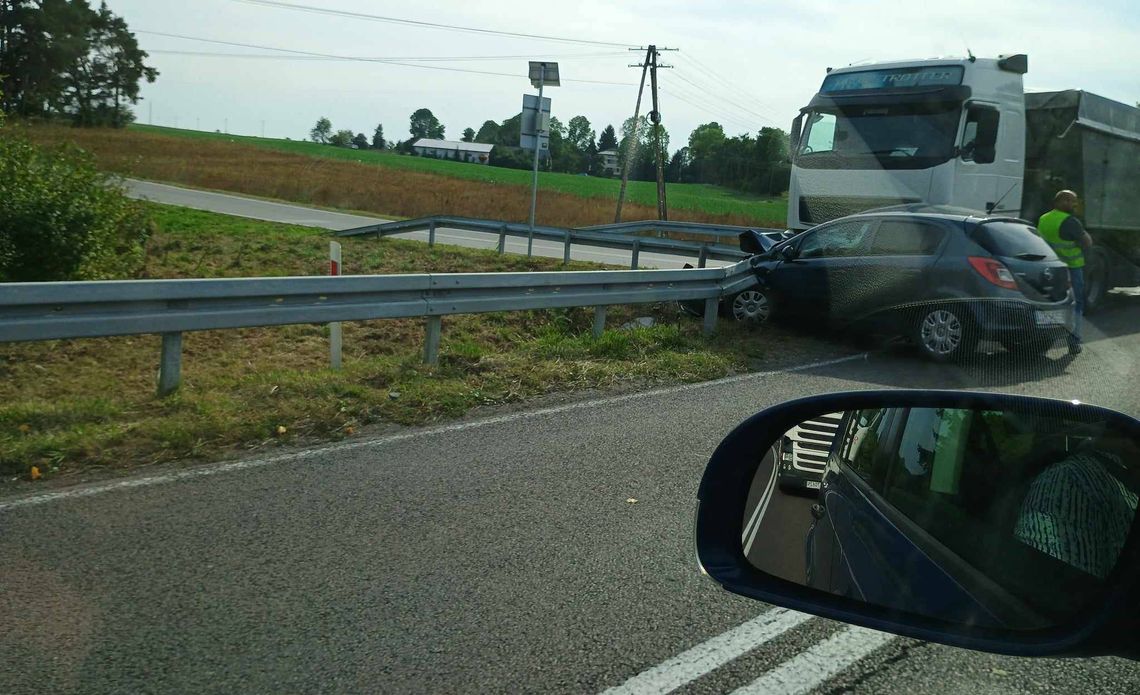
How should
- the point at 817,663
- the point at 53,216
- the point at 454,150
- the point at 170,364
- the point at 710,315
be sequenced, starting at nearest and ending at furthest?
the point at 817,663, the point at 170,364, the point at 710,315, the point at 53,216, the point at 454,150

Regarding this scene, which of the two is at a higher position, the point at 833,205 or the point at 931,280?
the point at 833,205

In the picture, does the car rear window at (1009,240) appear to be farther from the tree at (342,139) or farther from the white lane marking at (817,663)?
the tree at (342,139)

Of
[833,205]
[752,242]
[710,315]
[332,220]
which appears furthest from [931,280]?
[332,220]

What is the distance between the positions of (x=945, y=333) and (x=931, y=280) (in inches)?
23.1

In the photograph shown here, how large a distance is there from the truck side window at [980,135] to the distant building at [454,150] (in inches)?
4399

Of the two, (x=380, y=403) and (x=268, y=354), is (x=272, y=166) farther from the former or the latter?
(x=380, y=403)

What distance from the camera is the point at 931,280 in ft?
34.3

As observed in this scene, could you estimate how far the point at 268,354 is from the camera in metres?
11.2

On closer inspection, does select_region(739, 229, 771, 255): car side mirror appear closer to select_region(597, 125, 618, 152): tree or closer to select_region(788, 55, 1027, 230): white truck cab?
select_region(788, 55, 1027, 230): white truck cab

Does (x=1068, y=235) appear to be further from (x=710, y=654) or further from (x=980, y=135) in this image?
(x=710, y=654)

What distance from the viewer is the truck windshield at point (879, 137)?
13.3 meters

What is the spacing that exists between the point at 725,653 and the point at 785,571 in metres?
1.35

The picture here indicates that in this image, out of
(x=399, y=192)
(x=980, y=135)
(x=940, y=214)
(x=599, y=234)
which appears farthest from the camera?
(x=399, y=192)

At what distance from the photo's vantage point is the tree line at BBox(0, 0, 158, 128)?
58344mm
